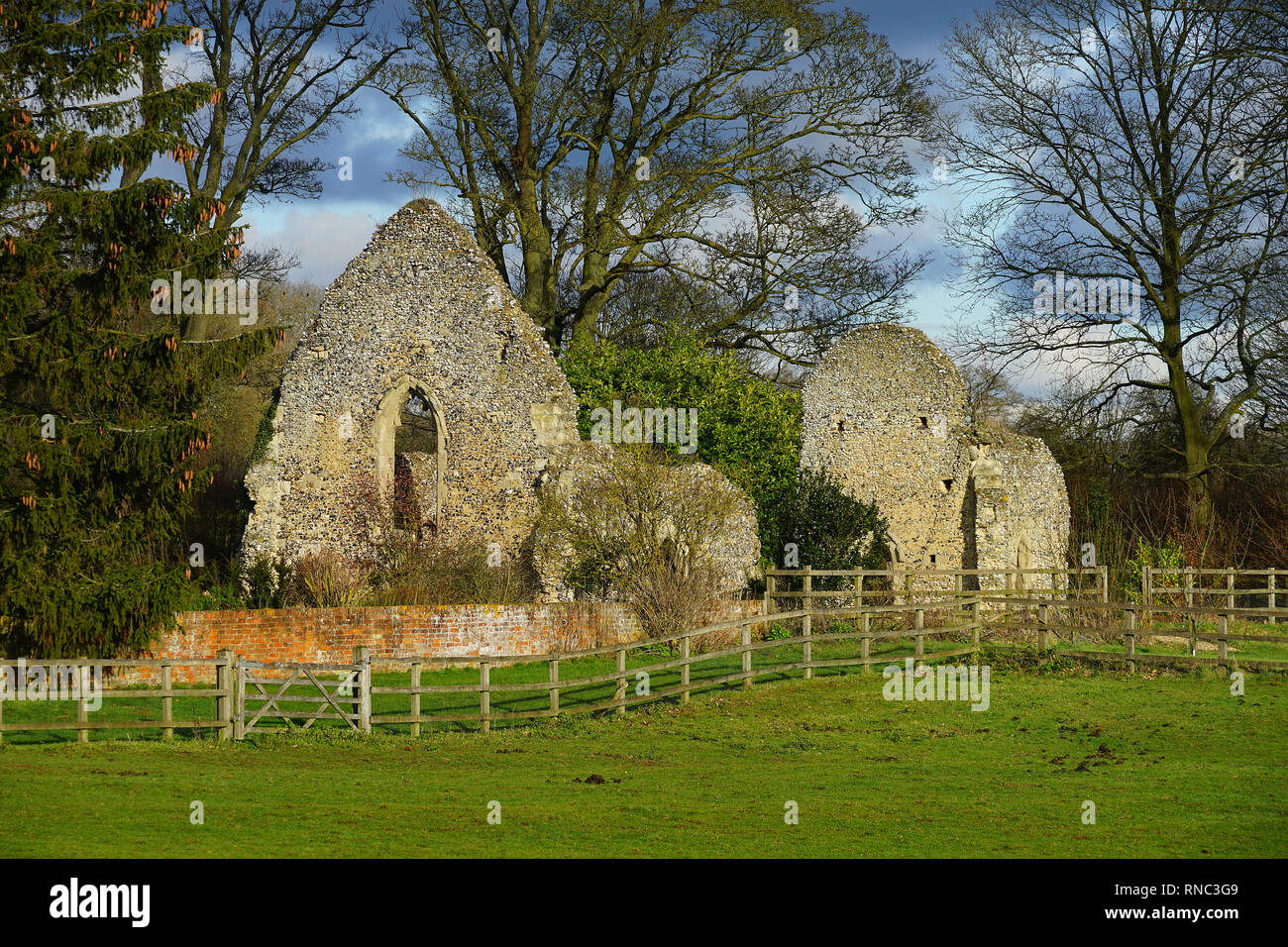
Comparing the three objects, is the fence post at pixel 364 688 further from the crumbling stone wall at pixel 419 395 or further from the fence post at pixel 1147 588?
the fence post at pixel 1147 588

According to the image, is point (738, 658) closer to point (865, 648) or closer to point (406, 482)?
point (865, 648)

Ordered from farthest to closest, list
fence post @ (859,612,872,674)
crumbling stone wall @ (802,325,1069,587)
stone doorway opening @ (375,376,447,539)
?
crumbling stone wall @ (802,325,1069,587) < stone doorway opening @ (375,376,447,539) < fence post @ (859,612,872,674)

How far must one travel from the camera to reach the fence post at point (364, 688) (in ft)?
50.3

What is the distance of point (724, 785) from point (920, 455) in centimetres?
2003

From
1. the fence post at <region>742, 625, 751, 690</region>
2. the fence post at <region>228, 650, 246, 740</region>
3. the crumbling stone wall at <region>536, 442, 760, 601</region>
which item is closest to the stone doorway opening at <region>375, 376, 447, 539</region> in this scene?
the crumbling stone wall at <region>536, 442, 760, 601</region>

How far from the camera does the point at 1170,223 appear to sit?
32.8 meters

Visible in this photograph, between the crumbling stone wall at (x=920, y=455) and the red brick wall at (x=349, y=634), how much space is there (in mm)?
12513

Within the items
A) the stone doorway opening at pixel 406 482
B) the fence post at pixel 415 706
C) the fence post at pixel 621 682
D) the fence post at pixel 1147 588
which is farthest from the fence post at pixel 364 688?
the fence post at pixel 1147 588

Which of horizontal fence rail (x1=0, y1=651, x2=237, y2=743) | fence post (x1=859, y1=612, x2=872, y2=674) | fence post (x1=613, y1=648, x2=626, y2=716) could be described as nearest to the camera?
horizontal fence rail (x1=0, y1=651, x2=237, y2=743)

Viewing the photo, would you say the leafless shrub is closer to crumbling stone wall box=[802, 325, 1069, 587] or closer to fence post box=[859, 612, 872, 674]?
fence post box=[859, 612, 872, 674]

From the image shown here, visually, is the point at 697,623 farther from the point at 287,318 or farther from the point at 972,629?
the point at 287,318

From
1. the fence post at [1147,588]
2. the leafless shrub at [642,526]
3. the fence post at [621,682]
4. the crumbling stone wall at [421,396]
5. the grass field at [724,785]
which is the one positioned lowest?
the grass field at [724,785]

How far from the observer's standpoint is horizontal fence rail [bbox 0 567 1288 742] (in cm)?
1525

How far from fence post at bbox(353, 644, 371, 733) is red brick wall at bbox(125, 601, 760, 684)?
3.02 meters
